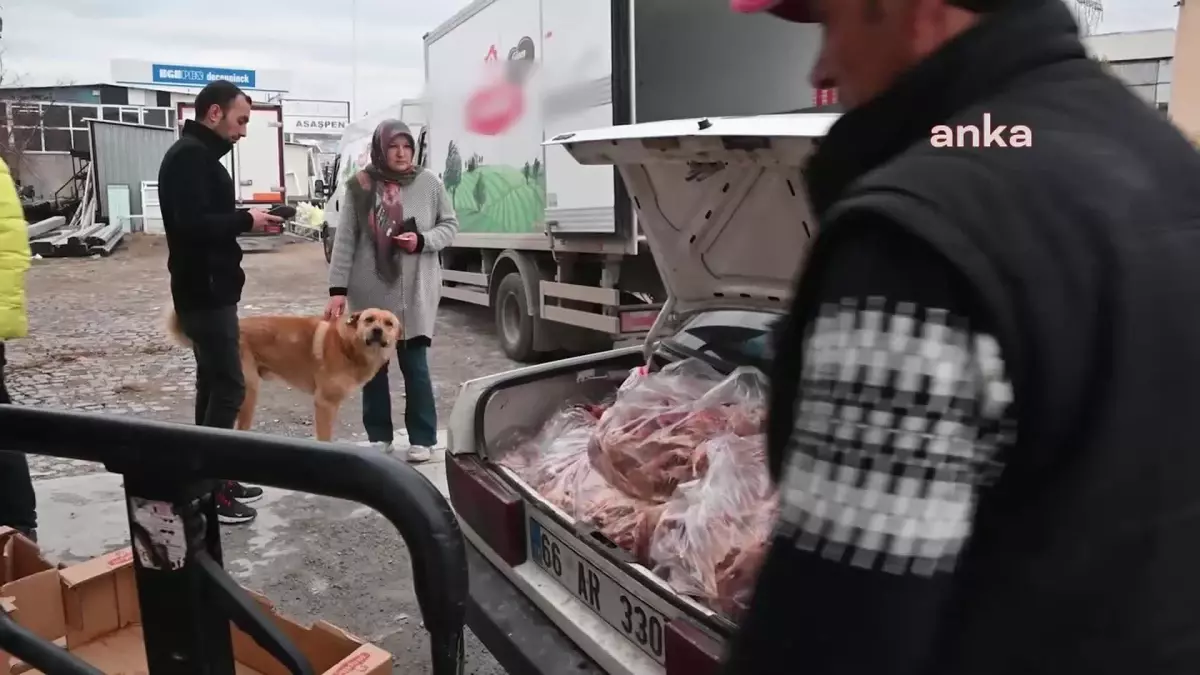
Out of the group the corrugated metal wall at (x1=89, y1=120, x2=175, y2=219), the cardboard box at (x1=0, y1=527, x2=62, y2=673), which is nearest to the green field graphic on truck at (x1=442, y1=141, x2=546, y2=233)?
the cardboard box at (x1=0, y1=527, x2=62, y2=673)

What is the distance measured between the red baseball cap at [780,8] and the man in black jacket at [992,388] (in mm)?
304

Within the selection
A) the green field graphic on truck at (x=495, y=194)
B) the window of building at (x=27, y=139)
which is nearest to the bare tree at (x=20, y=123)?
the window of building at (x=27, y=139)

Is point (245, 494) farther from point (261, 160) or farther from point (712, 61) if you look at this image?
point (261, 160)

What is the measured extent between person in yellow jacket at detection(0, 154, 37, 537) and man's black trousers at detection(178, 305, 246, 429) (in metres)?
0.66

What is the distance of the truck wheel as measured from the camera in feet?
26.8

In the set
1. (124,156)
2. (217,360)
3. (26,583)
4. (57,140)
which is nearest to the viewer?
(26,583)

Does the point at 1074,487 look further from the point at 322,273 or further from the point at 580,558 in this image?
the point at 322,273

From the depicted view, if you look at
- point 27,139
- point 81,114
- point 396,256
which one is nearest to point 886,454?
point 396,256

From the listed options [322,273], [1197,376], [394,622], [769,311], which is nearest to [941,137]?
[1197,376]

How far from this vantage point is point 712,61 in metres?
6.52

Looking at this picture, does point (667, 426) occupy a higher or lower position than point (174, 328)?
lower

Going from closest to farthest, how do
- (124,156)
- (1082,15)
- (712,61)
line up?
(1082,15), (712,61), (124,156)

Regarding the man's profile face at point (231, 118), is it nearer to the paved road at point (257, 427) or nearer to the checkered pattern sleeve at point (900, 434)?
the paved road at point (257, 427)

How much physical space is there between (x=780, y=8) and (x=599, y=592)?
1.55 m
